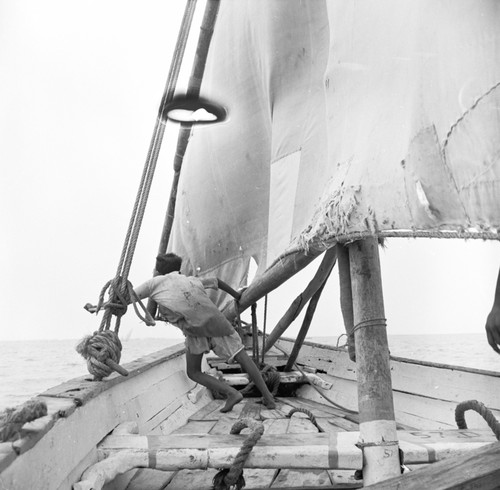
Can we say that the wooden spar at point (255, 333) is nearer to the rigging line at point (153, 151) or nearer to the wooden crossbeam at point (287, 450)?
the rigging line at point (153, 151)

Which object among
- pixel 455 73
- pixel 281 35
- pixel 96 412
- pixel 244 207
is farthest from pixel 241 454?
pixel 244 207

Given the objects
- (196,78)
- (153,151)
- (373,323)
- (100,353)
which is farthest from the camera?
(196,78)

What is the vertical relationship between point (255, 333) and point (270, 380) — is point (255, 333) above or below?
above

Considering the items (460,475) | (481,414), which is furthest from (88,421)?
(481,414)

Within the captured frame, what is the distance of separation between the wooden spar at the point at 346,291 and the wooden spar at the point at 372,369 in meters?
0.08

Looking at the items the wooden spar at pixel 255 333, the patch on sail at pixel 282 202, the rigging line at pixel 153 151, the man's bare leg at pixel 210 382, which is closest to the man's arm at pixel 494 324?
the patch on sail at pixel 282 202

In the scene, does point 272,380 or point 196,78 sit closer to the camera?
point 272,380

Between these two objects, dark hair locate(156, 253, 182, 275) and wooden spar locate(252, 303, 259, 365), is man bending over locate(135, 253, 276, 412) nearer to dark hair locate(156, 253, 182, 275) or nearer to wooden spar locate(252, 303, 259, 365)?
dark hair locate(156, 253, 182, 275)

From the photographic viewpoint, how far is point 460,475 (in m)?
1.20

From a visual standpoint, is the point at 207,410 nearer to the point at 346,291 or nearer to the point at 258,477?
the point at 258,477

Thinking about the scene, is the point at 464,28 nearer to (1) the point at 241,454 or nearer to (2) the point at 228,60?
(1) the point at 241,454

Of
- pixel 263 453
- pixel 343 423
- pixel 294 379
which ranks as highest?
pixel 263 453

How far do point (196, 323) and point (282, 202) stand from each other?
0.85 metres

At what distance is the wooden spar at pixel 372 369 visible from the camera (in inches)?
63.4
